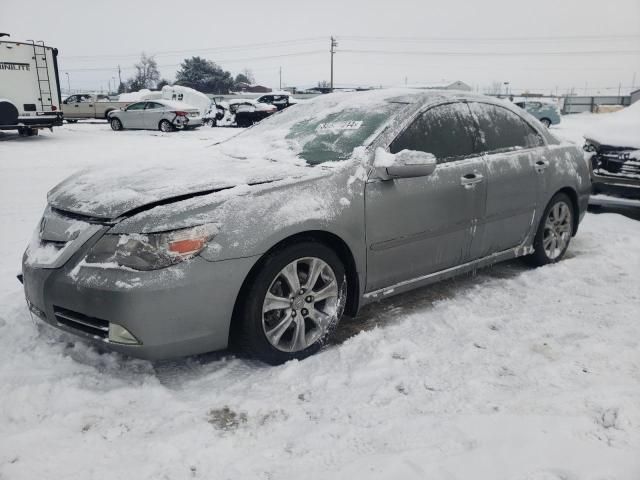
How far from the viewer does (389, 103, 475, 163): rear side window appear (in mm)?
3604

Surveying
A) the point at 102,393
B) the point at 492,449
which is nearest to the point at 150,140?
the point at 102,393

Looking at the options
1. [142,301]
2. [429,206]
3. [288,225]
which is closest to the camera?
[142,301]

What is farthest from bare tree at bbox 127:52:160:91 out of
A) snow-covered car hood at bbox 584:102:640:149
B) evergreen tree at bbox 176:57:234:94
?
snow-covered car hood at bbox 584:102:640:149

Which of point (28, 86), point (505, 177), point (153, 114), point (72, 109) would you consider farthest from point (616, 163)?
point (72, 109)

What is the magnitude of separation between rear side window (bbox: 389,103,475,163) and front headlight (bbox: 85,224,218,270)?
148 cm

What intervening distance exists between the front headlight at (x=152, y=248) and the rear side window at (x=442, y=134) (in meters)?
1.48

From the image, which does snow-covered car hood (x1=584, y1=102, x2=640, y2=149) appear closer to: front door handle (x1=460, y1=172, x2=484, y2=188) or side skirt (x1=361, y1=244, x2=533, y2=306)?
side skirt (x1=361, y1=244, x2=533, y2=306)

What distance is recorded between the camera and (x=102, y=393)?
8.88 feet

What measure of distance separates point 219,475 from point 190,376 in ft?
2.82

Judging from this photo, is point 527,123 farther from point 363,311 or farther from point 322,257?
point 322,257

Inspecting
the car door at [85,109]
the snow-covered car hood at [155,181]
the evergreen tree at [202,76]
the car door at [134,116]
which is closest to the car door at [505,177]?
the snow-covered car hood at [155,181]

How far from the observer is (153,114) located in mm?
20891

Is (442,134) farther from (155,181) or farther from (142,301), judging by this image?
(142,301)

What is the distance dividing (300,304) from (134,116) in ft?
66.4
